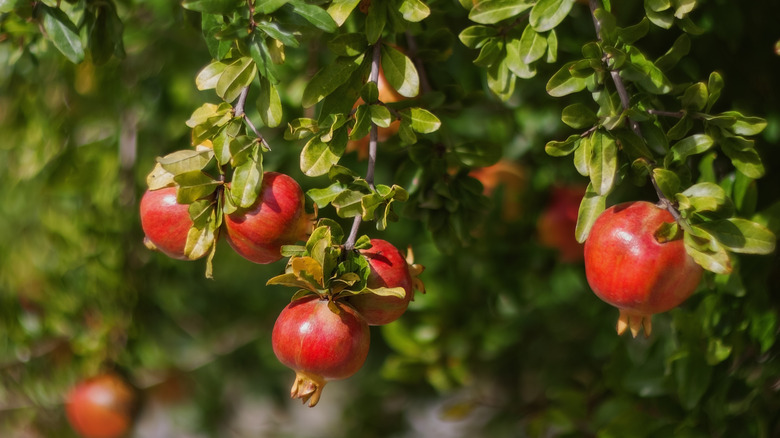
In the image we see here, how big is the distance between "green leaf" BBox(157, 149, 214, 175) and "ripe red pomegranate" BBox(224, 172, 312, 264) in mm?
48

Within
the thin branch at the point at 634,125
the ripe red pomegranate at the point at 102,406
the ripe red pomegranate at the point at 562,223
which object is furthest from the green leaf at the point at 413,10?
the ripe red pomegranate at the point at 102,406

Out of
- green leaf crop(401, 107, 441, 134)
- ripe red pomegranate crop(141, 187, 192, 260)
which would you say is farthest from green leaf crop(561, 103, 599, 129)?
ripe red pomegranate crop(141, 187, 192, 260)

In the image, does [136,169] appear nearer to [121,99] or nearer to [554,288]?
[121,99]

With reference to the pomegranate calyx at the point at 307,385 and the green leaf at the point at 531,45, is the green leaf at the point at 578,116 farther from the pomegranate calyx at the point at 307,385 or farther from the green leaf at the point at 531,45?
the pomegranate calyx at the point at 307,385

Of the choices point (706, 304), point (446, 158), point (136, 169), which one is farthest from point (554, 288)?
point (136, 169)

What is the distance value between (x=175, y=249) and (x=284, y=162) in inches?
17.8

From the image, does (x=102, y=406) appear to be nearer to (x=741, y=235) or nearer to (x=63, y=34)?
(x=63, y=34)

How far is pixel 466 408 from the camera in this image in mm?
1430

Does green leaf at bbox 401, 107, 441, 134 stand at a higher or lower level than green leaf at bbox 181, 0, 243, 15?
lower

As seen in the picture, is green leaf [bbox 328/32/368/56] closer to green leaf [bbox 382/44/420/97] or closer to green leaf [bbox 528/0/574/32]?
green leaf [bbox 382/44/420/97]

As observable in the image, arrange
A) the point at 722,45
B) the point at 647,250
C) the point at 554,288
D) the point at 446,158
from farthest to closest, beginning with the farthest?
1. the point at 554,288
2. the point at 722,45
3. the point at 446,158
4. the point at 647,250

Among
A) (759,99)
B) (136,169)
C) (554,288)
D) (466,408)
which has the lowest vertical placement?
(466,408)

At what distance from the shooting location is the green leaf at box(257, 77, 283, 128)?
68 cm

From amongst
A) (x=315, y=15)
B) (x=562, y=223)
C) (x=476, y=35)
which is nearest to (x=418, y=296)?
(x=562, y=223)
